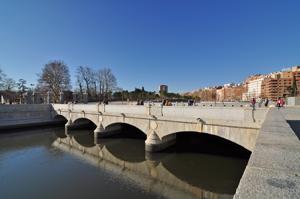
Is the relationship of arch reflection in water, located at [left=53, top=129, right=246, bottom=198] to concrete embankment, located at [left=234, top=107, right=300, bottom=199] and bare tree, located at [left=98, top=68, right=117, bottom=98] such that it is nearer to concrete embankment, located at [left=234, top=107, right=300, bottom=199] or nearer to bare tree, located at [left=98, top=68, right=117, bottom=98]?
concrete embankment, located at [left=234, top=107, right=300, bottom=199]

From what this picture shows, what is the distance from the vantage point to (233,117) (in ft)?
37.9

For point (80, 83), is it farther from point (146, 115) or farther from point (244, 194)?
point (244, 194)

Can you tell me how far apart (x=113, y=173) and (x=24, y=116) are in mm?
24061

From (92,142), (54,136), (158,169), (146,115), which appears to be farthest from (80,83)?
(158,169)

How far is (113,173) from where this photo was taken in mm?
11812

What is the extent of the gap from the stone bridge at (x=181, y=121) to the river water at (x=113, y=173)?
1613mm

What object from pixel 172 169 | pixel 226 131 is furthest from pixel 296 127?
pixel 172 169

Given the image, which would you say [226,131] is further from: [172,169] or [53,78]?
[53,78]

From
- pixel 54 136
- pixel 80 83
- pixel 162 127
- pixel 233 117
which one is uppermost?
pixel 80 83

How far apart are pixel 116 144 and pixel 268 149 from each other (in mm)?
16652

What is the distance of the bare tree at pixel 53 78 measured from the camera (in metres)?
46.6

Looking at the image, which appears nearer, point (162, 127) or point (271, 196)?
point (271, 196)

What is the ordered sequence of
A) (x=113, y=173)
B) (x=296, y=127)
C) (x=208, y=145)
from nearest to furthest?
(x=296, y=127), (x=113, y=173), (x=208, y=145)

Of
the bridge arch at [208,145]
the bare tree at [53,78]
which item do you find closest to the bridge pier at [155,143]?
the bridge arch at [208,145]
